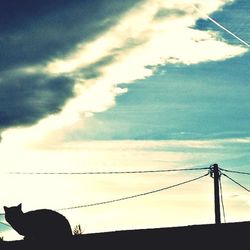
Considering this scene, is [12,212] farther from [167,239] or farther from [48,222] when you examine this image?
[167,239]

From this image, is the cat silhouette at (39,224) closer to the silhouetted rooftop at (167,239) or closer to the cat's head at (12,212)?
the cat's head at (12,212)

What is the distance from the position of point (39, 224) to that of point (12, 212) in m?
0.60

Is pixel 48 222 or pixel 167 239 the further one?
pixel 48 222

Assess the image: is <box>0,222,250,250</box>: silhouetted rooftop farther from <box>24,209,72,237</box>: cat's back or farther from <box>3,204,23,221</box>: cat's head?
<box>3,204,23,221</box>: cat's head

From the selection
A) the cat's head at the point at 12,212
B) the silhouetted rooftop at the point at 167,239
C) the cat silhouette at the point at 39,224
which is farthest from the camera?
the cat's head at the point at 12,212

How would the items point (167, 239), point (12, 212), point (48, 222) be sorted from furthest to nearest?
point (12, 212)
point (48, 222)
point (167, 239)

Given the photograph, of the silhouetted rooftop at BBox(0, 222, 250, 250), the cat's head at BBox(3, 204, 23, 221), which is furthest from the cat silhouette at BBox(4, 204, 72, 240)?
the silhouetted rooftop at BBox(0, 222, 250, 250)

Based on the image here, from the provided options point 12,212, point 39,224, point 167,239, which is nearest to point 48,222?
point 39,224

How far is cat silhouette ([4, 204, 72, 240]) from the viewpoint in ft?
27.9

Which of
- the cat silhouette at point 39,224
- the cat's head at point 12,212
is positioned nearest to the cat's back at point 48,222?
the cat silhouette at point 39,224

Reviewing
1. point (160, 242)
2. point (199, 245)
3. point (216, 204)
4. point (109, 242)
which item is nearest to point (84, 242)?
point (109, 242)

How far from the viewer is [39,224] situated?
859cm

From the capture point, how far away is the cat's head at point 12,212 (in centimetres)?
874

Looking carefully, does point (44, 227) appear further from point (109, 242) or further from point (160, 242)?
point (160, 242)
